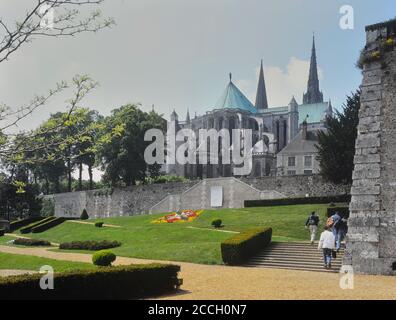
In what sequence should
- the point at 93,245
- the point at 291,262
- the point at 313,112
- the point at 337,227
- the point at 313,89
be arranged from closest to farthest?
the point at 291,262
the point at 337,227
the point at 93,245
the point at 313,112
the point at 313,89

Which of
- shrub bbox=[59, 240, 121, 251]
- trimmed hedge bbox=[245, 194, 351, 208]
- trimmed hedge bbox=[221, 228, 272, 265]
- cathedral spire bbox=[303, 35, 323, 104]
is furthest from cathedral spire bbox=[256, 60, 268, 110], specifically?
trimmed hedge bbox=[221, 228, 272, 265]

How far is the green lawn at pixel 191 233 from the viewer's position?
2358 centimetres

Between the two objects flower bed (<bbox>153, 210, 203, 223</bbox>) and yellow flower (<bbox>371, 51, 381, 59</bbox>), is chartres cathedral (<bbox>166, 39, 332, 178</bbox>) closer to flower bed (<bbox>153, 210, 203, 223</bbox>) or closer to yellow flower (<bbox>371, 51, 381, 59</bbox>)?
flower bed (<bbox>153, 210, 203, 223</bbox>)

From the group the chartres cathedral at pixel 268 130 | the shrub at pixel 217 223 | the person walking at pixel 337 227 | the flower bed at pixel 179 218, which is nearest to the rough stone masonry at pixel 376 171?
the person walking at pixel 337 227

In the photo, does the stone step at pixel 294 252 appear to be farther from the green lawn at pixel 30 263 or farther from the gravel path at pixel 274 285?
the green lawn at pixel 30 263

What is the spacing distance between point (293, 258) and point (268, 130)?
70259 mm

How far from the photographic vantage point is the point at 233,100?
3410 inches

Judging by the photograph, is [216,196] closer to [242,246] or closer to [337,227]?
[242,246]

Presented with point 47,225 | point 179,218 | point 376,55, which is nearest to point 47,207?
point 47,225

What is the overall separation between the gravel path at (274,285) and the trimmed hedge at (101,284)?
76 cm

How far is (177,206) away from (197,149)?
25.7 metres

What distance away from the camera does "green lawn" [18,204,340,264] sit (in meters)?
23.6

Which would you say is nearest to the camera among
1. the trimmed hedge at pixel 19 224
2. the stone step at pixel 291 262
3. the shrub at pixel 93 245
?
the stone step at pixel 291 262

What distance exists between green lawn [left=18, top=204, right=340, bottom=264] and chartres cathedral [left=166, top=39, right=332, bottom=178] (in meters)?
23.7
